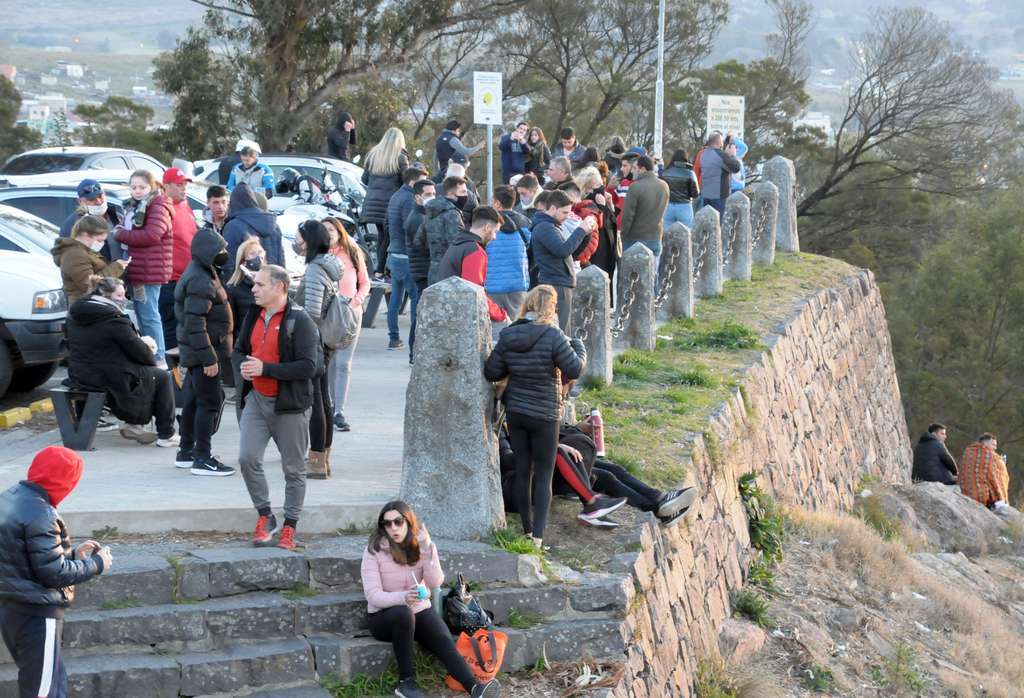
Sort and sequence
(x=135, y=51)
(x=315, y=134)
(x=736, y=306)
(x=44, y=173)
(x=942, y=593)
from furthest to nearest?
(x=135, y=51)
(x=315, y=134)
(x=44, y=173)
(x=736, y=306)
(x=942, y=593)

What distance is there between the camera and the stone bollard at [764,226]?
2161 cm

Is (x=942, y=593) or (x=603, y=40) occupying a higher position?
(x=603, y=40)

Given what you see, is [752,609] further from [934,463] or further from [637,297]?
[934,463]

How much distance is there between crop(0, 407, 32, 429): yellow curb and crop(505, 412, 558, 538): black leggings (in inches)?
177

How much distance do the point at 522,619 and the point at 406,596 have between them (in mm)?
883

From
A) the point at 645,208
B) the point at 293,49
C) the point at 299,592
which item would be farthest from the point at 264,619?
the point at 293,49

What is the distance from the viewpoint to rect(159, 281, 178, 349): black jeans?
1203 centimetres

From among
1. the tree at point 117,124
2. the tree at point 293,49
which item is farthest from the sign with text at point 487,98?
the tree at point 117,124

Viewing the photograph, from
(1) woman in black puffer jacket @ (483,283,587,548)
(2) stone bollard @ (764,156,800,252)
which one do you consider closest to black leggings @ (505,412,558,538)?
(1) woman in black puffer jacket @ (483,283,587,548)

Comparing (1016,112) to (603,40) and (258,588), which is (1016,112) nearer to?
(603,40)

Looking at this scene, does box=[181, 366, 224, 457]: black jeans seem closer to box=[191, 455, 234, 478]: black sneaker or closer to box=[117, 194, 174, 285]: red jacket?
box=[191, 455, 234, 478]: black sneaker

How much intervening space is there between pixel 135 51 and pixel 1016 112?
160 metres

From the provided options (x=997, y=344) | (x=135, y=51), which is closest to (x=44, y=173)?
(x=997, y=344)

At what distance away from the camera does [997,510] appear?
20.4 meters
